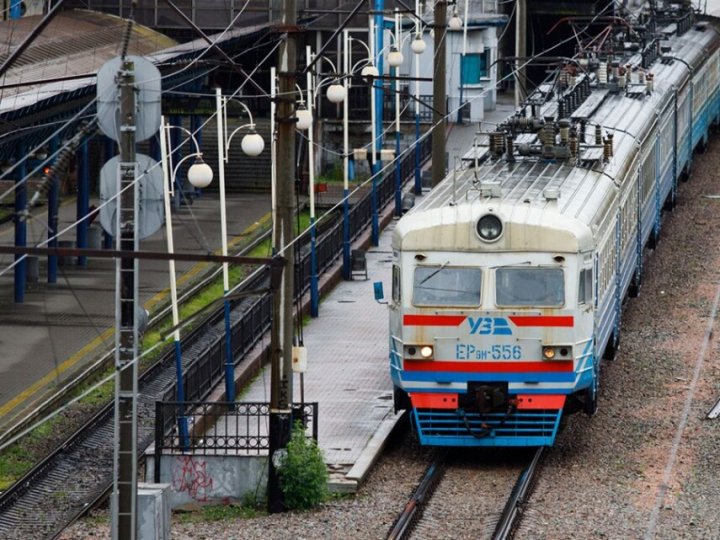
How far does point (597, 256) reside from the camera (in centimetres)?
2039

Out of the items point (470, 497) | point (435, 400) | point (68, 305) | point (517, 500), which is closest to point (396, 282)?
point (435, 400)

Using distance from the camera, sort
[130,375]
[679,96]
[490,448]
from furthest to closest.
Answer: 1. [679,96]
2. [490,448]
3. [130,375]

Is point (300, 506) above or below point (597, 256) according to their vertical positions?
below

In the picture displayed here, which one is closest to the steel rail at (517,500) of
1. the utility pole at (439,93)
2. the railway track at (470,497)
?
the railway track at (470,497)

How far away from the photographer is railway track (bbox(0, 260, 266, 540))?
736 inches

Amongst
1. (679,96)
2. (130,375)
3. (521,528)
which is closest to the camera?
(130,375)

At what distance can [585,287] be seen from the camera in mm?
19672

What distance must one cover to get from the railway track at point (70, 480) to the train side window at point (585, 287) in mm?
5445

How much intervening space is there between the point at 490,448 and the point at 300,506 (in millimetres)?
3361

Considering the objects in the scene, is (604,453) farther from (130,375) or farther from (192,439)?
(130,375)

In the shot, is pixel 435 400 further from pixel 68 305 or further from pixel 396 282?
pixel 68 305

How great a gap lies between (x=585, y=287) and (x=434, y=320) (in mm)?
1709

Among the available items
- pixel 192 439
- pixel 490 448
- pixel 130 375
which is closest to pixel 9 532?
pixel 192 439

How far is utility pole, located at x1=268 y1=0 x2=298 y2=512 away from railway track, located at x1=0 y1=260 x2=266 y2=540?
6.84ft
